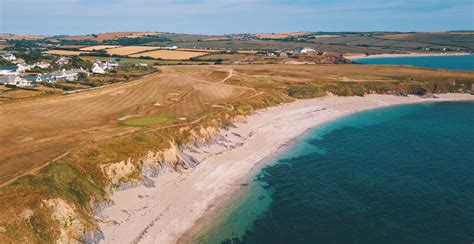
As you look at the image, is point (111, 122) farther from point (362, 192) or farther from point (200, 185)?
point (362, 192)

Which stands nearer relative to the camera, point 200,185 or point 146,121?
point 200,185

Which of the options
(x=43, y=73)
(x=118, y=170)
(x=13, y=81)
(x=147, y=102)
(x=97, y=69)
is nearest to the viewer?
(x=118, y=170)

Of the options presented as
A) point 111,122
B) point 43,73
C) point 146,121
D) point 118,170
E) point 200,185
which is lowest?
point 200,185

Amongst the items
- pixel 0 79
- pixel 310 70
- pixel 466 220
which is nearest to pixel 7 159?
pixel 466 220

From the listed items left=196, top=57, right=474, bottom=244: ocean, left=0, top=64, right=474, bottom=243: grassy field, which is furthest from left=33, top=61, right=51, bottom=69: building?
left=196, top=57, right=474, bottom=244: ocean

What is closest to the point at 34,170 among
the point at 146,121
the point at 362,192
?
the point at 146,121

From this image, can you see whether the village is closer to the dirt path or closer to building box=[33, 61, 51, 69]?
building box=[33, 61, 51, 69]
